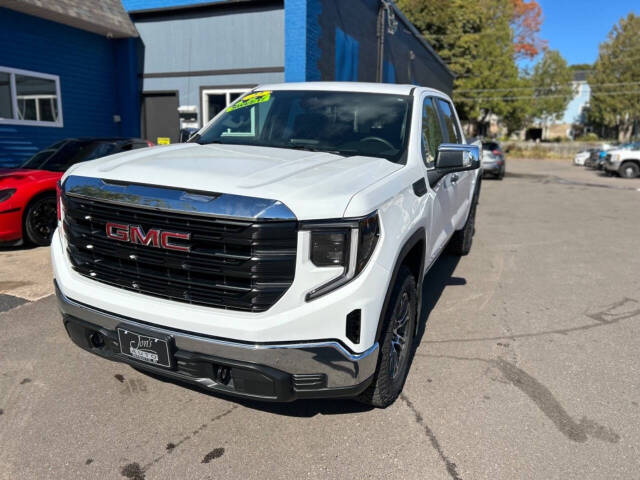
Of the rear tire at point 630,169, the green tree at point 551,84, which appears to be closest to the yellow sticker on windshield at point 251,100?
the rear tire at point 630,169

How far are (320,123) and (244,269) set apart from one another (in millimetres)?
1870

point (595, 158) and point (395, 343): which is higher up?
point (595, 158)

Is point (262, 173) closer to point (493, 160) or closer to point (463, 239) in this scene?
point (463, 239)

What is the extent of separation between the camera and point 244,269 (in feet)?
7.51

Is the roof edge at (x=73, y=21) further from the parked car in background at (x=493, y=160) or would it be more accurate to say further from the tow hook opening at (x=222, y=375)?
the parked car in background at (x=493, y=160)

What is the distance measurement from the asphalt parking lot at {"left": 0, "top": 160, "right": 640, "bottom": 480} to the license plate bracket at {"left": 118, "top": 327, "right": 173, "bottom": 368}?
0.52 meters

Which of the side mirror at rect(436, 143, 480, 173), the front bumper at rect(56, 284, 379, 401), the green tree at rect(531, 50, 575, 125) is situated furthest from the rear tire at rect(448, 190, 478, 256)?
the green tree at rect(531, 50, 575, 125)

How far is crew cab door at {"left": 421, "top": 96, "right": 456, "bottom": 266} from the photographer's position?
138 inches

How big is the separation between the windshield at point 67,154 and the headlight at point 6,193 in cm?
92

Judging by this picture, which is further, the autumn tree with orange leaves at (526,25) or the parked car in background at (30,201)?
the autumn tree with orange leaves at (526,25)

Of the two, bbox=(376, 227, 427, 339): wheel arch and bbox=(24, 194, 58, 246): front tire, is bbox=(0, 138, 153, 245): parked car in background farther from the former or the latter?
bbox=(376, 227, 427, 339): wheel arch

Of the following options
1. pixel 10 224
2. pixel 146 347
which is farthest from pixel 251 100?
pixel 10 224

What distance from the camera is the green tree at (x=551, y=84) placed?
2436 inches

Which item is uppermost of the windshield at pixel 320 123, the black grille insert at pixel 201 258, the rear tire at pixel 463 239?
the windshield at pixel 320 123
